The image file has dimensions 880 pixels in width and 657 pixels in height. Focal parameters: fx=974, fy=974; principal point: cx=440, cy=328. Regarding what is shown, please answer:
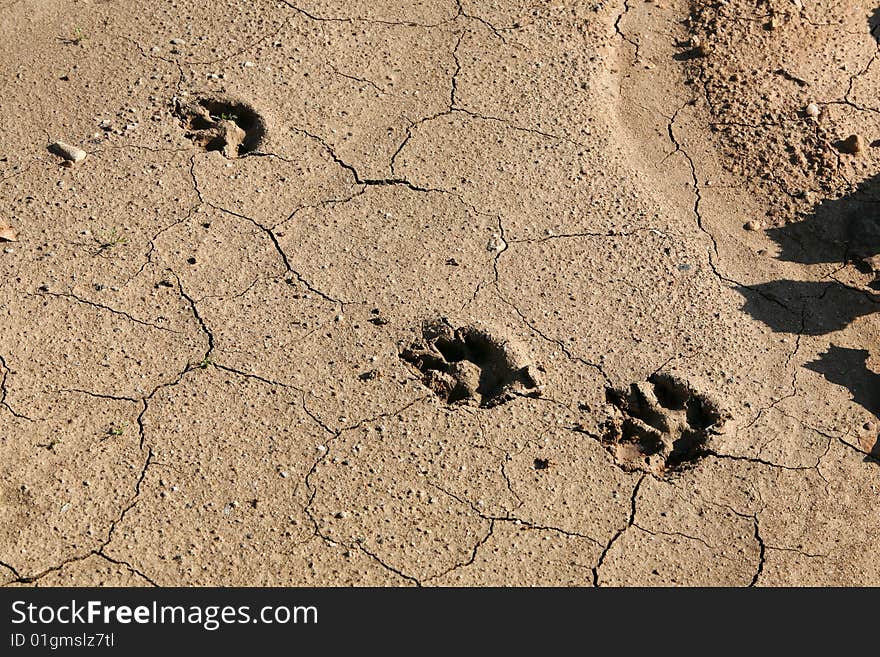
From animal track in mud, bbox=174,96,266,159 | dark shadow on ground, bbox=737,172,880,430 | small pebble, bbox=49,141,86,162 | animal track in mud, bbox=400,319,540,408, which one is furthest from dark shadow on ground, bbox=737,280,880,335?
small pebble, bbox=49,141,86,162

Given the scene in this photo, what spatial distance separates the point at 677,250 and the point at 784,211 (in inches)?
26.6

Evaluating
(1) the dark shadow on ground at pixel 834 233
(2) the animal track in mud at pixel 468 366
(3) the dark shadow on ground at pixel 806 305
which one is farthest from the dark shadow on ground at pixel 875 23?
(2) the animal track in mud at pixel 468 366

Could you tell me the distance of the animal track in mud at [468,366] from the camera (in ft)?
13.2

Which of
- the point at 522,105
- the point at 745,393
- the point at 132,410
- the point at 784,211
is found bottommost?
the point at 132,410

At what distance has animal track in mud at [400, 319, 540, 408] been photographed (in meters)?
4.04

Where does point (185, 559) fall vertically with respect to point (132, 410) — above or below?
below

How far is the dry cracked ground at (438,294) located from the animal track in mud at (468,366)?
1cm

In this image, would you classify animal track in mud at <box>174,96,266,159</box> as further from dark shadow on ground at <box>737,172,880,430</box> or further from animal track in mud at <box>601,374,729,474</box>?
dark shadow on ground at <box>737,172,880,430</box>

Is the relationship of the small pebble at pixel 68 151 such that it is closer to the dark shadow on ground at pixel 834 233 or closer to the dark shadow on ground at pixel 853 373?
the dark shadow on ground at pixel 834 233

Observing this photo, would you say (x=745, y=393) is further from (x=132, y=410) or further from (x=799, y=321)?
(x=132, y=410)

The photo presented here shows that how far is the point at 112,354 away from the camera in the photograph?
4.00 metres

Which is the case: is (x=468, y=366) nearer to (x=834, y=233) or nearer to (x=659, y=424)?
(x=659, y=424)

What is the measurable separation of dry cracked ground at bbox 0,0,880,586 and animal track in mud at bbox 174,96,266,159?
0.02m

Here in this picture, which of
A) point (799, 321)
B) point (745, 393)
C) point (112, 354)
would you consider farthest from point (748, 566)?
point (112, 354)
